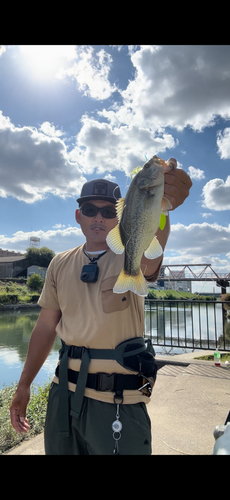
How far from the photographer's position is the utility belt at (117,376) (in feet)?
4.96

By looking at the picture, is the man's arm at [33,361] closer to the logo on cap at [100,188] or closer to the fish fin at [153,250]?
the logo on cap at [100,188]

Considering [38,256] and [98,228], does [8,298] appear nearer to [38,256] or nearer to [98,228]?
[38,256]

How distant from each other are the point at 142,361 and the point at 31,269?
60.6m

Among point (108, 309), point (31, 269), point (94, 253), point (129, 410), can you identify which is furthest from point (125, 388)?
point (31, 269)

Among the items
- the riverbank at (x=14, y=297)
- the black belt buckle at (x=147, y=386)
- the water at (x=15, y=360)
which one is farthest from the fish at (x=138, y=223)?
→ the riverbank at (x=14, y=297)

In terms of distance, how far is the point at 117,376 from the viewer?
1.51 m

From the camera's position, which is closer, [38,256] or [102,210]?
[102,210]

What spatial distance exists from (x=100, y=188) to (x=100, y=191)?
1.1 inches

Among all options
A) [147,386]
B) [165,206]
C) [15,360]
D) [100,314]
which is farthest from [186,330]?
[165,206]

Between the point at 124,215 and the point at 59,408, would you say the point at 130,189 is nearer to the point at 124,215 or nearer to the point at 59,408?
the point at 124,215

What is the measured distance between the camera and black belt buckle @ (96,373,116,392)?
4.96 ft

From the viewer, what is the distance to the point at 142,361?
5.06ft

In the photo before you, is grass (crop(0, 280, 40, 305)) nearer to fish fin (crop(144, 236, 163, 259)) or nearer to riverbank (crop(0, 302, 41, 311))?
riverbank (crop(0, 302, 41, 311))

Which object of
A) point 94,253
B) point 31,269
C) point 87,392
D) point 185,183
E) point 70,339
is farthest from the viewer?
point 31,269
